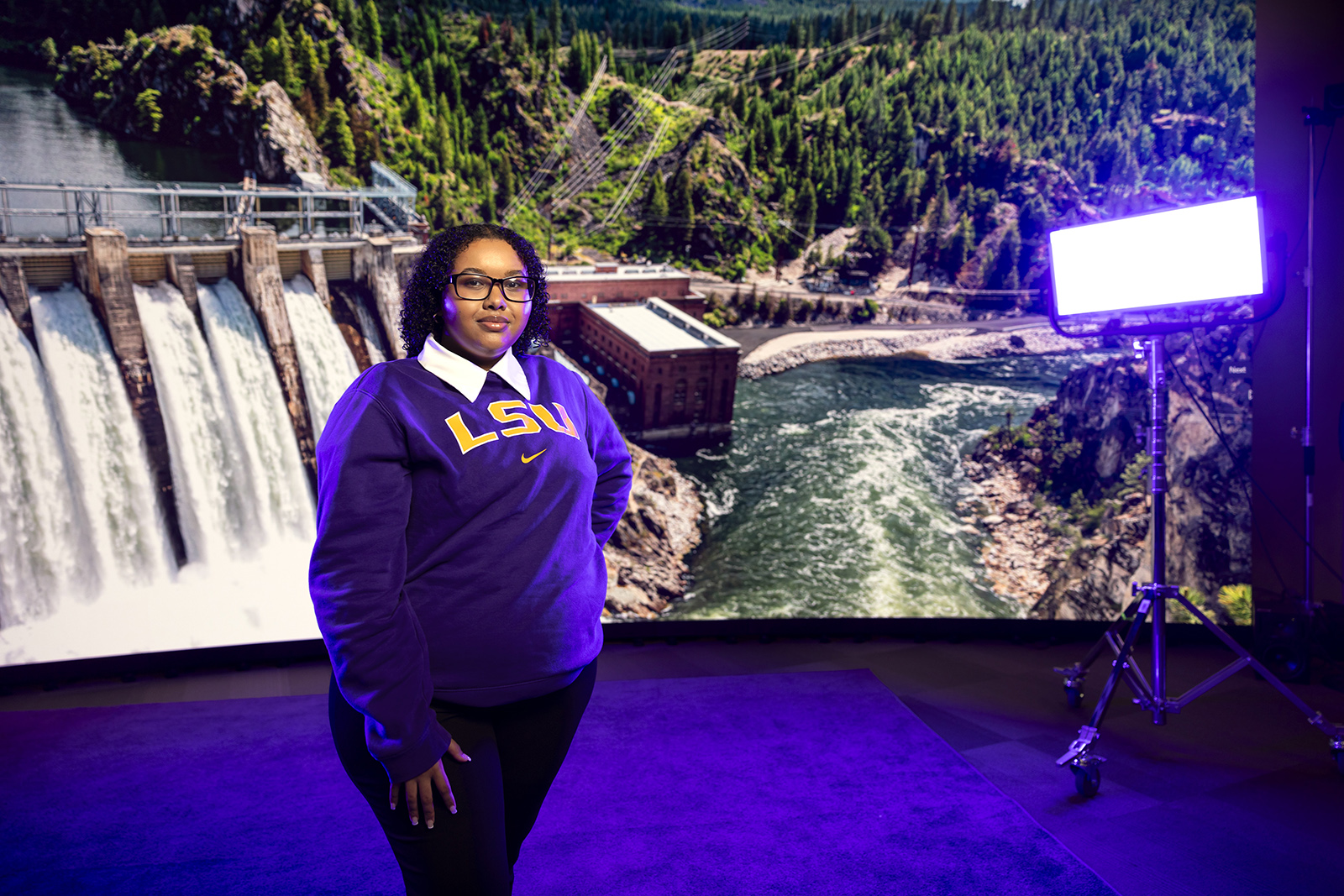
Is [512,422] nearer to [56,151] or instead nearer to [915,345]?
[56,151]

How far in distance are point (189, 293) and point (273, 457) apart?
2.46ft

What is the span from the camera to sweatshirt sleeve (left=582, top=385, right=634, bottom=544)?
1.19 m

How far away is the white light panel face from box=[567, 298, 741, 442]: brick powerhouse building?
5.12 feet

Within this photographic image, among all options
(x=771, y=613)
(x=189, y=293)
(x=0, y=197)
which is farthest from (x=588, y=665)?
(x=0, y=197)

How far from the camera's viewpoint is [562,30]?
12.1 ft

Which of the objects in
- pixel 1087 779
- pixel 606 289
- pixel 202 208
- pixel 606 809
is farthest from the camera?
pixel 606 289

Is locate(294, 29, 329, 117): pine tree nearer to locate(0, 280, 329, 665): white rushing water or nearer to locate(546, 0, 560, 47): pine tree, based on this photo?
locate(0, 280, 329, 665): white rushing water

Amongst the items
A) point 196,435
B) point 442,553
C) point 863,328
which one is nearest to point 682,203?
point 863,328

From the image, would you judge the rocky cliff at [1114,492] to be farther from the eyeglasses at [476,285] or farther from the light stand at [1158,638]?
the eyeglasses at [476,285]

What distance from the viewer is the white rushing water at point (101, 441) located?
288 cm

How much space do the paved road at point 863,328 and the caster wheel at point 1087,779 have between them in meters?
2.27

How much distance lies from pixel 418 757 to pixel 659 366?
2903mm

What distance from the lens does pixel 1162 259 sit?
2496mm

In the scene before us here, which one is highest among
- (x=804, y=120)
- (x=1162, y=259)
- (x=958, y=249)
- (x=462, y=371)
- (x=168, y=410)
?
(x=804, y=120)
